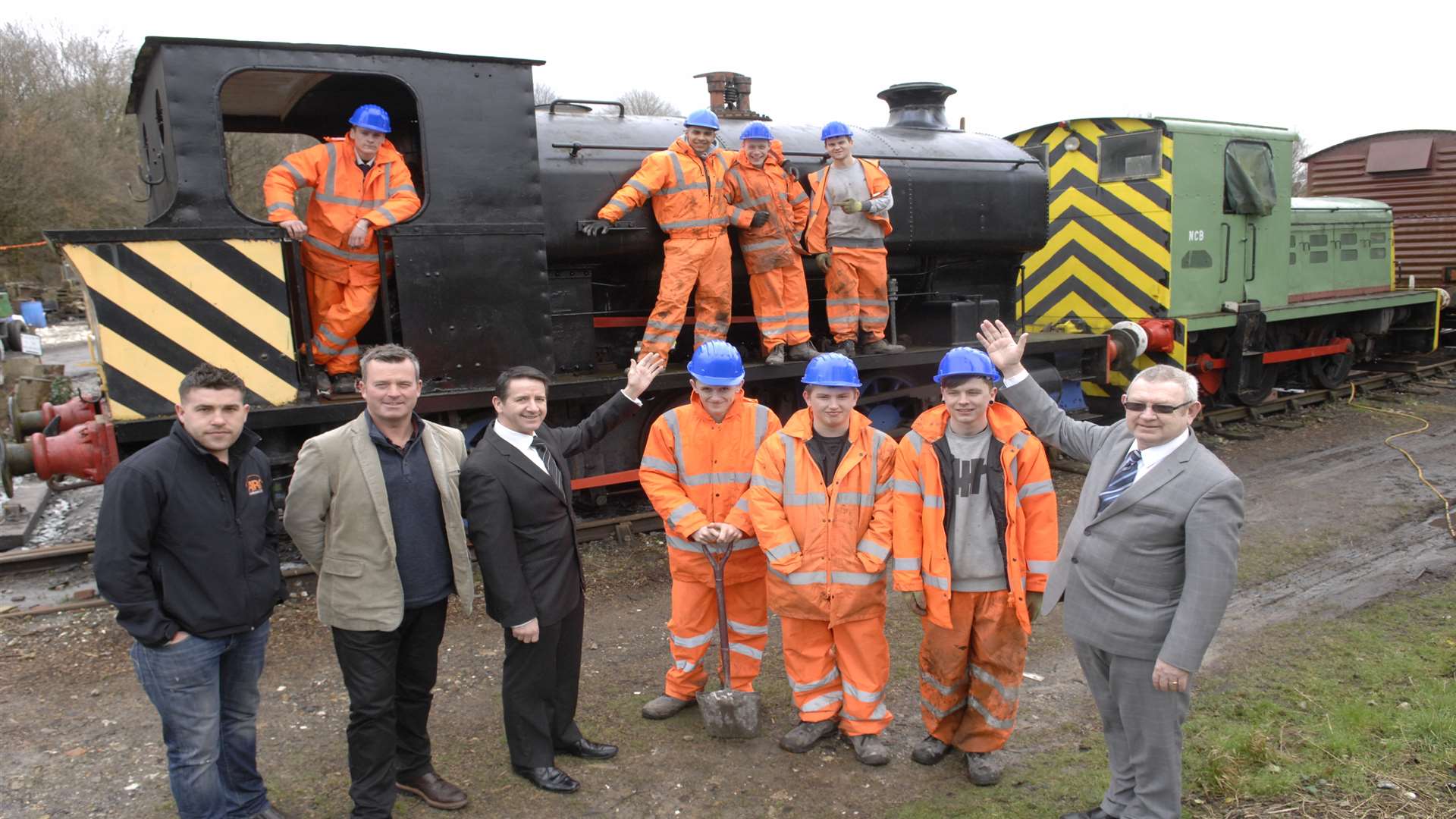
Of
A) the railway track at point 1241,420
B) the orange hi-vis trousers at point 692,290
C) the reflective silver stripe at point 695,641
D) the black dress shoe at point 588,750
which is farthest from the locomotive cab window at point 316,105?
the black dress shoe at point 588,750

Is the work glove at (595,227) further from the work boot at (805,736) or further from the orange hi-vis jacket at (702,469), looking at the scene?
the work boot at (805,736)

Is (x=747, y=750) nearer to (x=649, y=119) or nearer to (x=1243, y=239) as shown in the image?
(x=649, y=119)

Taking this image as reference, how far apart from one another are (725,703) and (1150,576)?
Result: 5.77ft

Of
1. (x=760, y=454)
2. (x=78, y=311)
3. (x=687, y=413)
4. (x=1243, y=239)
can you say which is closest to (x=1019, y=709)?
(x=760, y=454)

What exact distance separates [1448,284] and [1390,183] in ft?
5.53

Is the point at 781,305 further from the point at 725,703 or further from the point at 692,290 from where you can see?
the point at 725,703

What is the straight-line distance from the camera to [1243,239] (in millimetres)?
10148

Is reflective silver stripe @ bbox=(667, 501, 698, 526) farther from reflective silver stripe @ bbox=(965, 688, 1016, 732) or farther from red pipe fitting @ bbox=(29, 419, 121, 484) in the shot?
red pipe fitting @ bbox=(29, 419, 121, 484)

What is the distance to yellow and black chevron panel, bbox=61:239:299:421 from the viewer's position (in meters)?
4.59

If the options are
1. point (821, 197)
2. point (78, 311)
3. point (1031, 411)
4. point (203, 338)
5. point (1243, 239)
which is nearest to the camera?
point (1031, 411)

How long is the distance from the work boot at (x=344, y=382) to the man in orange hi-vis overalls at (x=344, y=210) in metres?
0.09

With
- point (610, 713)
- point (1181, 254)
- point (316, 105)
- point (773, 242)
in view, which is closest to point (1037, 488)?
point (610, 713)

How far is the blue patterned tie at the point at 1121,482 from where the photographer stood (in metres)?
3.02

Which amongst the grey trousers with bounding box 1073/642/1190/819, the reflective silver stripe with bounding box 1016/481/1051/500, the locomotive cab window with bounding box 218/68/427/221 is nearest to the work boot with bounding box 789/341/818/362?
the locomotive cab window with bounding box 218/68/427/221
